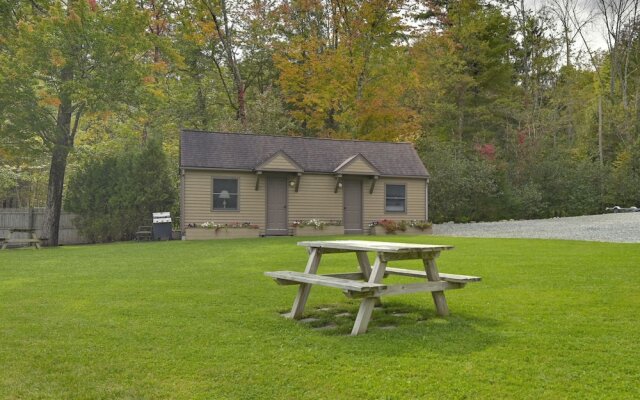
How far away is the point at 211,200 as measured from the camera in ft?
69.6

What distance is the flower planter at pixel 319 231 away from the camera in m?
22.0

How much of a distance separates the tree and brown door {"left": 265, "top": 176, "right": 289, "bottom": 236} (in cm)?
643

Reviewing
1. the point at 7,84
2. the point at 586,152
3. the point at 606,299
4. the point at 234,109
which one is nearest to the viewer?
the point at 606,299

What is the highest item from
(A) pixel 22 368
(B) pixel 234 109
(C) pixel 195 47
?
(C) pixel 195 47

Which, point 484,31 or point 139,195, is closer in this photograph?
point 139,195

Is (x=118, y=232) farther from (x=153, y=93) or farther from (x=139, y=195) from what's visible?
(x=153, y=93)

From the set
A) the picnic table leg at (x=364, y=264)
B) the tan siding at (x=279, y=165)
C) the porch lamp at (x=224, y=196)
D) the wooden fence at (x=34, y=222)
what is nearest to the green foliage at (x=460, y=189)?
the tan siding at (x=279, y=165)

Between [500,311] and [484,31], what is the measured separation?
33.9 metres

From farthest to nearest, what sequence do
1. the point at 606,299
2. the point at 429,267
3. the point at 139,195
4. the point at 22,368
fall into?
the point at 139,195, the point at 606,299, the point at 429,267, the point at 22,368

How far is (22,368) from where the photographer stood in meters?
4.35

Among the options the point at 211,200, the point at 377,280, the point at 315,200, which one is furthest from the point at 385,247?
the point at 315,200

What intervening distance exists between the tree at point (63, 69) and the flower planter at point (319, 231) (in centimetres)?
827

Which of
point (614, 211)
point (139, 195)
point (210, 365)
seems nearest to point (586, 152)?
point (614, 211)

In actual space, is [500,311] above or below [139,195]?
below
